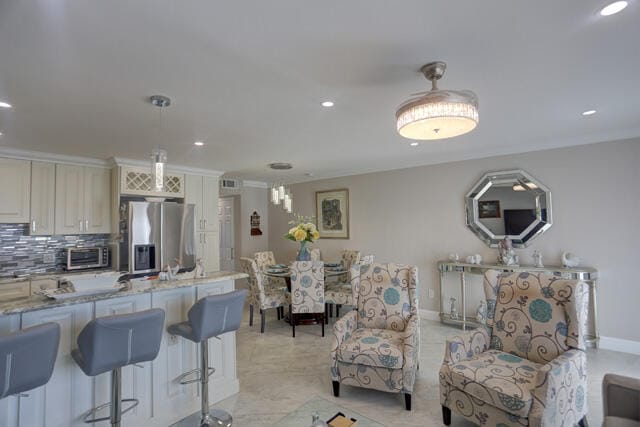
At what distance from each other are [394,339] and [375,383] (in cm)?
38

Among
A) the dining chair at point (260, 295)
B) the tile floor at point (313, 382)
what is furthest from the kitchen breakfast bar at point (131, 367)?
the dining chair at point (260, 295)

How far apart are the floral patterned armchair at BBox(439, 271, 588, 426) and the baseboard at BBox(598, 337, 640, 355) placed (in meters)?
2.19

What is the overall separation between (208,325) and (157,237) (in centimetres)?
280

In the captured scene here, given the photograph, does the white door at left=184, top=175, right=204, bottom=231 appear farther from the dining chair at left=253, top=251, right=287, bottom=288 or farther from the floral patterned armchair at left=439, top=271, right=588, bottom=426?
the floral patterned armchair at left=439, top=271, right=588, bottom=426

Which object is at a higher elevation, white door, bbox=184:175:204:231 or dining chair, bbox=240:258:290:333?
white door, bbox=184:175:204:231

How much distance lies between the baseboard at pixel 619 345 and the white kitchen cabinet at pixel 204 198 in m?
5.53

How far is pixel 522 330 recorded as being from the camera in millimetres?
2357

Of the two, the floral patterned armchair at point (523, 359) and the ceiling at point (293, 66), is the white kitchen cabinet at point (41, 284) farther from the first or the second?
the floral patterned armchair at point (523, 359)

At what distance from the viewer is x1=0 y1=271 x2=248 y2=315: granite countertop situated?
177 centimetres

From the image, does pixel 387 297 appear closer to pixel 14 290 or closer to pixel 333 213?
pixel 333 213

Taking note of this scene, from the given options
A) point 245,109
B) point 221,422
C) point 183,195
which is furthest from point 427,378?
point 183,195

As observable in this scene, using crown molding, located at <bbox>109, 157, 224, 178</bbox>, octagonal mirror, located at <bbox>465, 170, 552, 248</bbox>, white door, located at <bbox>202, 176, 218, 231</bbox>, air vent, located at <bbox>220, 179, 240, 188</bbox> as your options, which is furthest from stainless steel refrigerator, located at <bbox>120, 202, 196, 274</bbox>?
octagonal mirror, located at <bbox>465, 170, 552, 248</bbox>

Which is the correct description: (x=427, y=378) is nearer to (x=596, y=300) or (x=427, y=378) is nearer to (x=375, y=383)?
(x=375, y=383)

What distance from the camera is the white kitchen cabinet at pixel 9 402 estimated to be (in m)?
1.76
